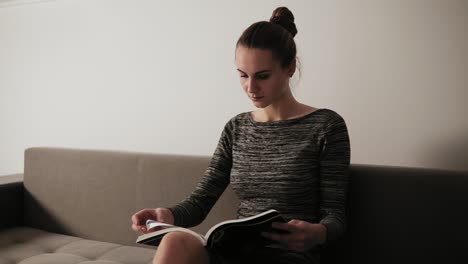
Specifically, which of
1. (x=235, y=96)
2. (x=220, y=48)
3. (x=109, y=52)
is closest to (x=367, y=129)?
(x=235, y=96)

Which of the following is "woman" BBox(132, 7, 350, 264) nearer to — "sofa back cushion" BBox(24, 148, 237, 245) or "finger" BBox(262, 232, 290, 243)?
"finger" BBox(262, 232, 290, 243)

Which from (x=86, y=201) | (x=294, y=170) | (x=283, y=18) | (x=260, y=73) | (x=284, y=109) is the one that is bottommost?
(x=86, y=201)

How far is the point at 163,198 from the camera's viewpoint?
180 centimetres

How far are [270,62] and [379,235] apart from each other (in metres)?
0.63

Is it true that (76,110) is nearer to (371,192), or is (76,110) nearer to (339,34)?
(339,34)

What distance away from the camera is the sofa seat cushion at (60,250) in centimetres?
164

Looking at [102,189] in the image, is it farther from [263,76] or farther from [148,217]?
[263,76]

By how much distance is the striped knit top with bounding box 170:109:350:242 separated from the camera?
1.28 m

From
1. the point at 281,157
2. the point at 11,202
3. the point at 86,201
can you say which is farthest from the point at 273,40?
the point at 11,202

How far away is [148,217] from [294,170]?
0.44 meters

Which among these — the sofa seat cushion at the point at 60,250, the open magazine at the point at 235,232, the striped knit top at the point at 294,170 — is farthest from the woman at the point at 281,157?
the sofa seat cushion at the point at 60,250

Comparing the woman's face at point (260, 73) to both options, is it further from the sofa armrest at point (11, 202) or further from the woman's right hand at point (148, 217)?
the sofa armrest at point (11, 202)

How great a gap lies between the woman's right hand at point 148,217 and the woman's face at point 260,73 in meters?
0.41

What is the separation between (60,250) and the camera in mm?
1762
